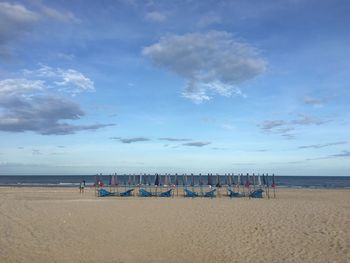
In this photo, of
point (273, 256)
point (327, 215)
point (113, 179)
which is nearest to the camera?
point (273, 256)

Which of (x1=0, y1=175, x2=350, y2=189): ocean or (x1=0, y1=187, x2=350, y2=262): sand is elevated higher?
(x1=0, y1=175, x2=350, y2=189): ocean

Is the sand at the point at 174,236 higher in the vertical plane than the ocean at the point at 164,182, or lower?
lower

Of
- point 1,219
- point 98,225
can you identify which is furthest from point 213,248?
point 1,219

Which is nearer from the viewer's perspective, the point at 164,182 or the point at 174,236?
the point at 174,236

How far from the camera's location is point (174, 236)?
13.2 meters

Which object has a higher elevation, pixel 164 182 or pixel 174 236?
pixel 164 182

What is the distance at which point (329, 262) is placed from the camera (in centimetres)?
982

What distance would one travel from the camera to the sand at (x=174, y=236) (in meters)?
10.5

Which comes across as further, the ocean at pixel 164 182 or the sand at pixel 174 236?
the ocean at pixel 164 182

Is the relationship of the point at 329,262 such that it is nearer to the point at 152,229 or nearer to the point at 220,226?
the point at 220,226

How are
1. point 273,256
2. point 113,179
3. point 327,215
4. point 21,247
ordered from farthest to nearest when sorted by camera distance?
1. point 113,179
2. point 327,215
3. point 21,247
4. point 273,256

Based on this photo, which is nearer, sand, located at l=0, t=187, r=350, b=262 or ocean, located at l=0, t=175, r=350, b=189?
sand, located at l=0, t=187, r=350, b=262

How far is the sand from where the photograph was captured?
10.5 meters

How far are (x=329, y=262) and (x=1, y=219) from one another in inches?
520
